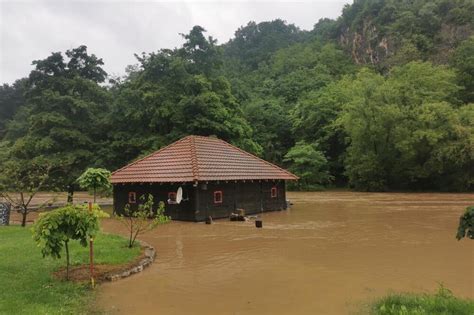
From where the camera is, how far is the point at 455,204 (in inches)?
1013

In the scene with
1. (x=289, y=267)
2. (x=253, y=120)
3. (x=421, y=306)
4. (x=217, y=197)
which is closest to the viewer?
(x=421, y=306)

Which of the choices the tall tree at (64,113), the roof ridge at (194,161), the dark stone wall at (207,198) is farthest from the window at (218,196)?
the tall tree at (64,113)

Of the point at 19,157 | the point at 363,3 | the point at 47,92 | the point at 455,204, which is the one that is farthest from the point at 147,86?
the point at 363,3

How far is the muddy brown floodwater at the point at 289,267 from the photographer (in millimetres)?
7371

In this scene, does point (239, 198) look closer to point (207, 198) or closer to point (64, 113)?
point (207, 198)

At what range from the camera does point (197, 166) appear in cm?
1906

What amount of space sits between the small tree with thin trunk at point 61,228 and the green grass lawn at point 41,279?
27.1 inches

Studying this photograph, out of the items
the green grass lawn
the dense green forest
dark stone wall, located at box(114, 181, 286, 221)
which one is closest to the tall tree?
the dense green forest

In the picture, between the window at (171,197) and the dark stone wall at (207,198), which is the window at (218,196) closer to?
the dark stone wall at (207,198)

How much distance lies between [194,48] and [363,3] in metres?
51.8

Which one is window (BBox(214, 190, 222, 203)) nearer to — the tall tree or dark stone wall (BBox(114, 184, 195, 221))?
dark stone wall (BBox(114, 184, 195, 221))

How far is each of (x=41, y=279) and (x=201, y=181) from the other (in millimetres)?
10323

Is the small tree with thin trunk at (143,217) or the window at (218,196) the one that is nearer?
the small tree with thin trunk at (143,217)

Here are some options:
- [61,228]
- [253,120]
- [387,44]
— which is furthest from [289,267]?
[387,44]
